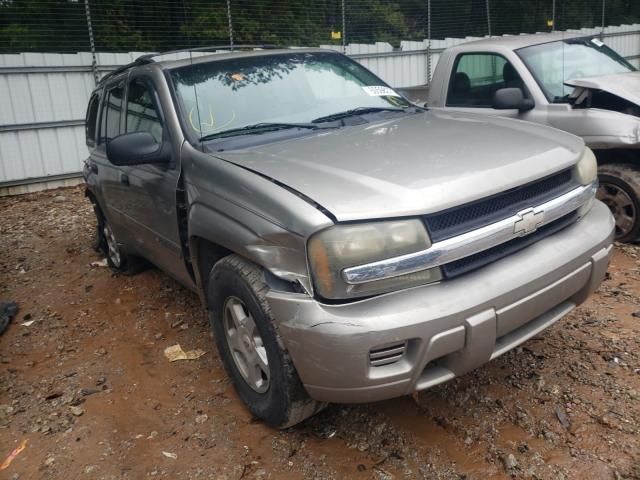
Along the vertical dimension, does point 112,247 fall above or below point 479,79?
below

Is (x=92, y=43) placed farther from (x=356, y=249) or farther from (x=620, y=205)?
(x=356, y=249)

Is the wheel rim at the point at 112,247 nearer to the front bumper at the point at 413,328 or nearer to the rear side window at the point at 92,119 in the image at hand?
the rear side window at the point at 92,119

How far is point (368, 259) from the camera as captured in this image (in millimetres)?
2223

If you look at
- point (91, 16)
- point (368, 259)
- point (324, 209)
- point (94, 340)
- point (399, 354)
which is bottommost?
point (94, 340)

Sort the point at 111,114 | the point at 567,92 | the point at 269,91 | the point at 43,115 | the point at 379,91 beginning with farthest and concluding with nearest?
the point at 43,115, the point at 567,92, the point at 111,114, the point at 379,91, the point at 269,91

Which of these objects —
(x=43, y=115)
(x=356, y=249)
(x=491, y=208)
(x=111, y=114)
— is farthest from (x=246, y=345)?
(x=43, y=115)

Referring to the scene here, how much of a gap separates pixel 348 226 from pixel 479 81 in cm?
389

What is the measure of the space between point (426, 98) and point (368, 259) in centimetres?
431

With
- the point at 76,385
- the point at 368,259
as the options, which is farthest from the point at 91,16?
the point at 368,259

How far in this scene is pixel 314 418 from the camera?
116 inches

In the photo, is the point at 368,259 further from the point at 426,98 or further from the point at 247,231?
the point at 426,98

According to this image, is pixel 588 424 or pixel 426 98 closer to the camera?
pixel 588 424

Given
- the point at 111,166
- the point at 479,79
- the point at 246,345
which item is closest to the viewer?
the point at 246,345

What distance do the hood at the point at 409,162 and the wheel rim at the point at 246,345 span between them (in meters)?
0.68
